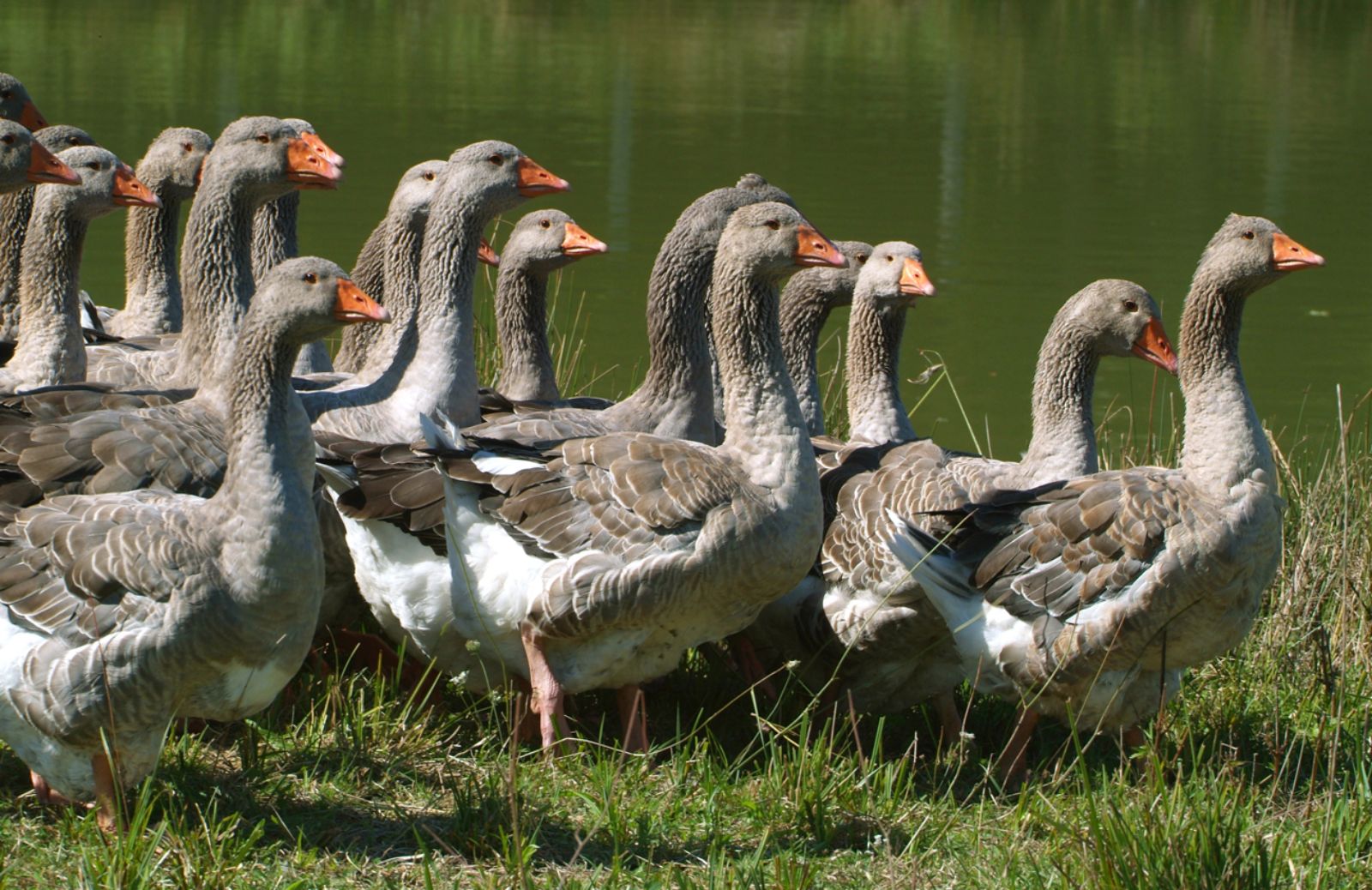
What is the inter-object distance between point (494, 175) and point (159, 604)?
3.42m

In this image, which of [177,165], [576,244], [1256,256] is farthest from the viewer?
[177,165]

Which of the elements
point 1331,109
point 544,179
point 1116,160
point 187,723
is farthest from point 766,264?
point 1331,109

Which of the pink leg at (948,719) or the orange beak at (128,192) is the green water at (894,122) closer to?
the orange beak at (128,192)

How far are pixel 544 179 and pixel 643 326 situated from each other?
7383mm

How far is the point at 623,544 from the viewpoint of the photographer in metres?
5.95

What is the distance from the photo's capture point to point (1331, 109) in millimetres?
28969

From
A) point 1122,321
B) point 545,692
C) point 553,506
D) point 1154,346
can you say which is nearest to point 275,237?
point 553,506

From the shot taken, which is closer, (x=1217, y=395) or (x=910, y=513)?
(x=1217, y=395)

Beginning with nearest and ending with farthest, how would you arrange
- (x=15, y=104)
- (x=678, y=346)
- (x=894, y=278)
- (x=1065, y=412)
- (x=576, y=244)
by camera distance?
1. (x=1065, y=412)
2. (x=678, y=346)
3. (x=894, y=278)
4. (x=576, y=244)
5. (x=15, y=104)

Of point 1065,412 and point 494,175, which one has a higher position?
point 494,175

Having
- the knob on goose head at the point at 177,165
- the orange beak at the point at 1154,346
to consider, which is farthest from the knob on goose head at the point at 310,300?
the knob on goose head at the point at 177,165

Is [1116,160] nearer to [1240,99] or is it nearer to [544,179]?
[1240,99]

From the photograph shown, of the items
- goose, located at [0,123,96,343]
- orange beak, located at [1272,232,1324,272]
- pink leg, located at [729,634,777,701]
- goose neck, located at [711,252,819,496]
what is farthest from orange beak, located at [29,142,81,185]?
orange beak, located at [1272,232,1324,272]

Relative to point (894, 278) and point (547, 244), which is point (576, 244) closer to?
point (547, 244)
